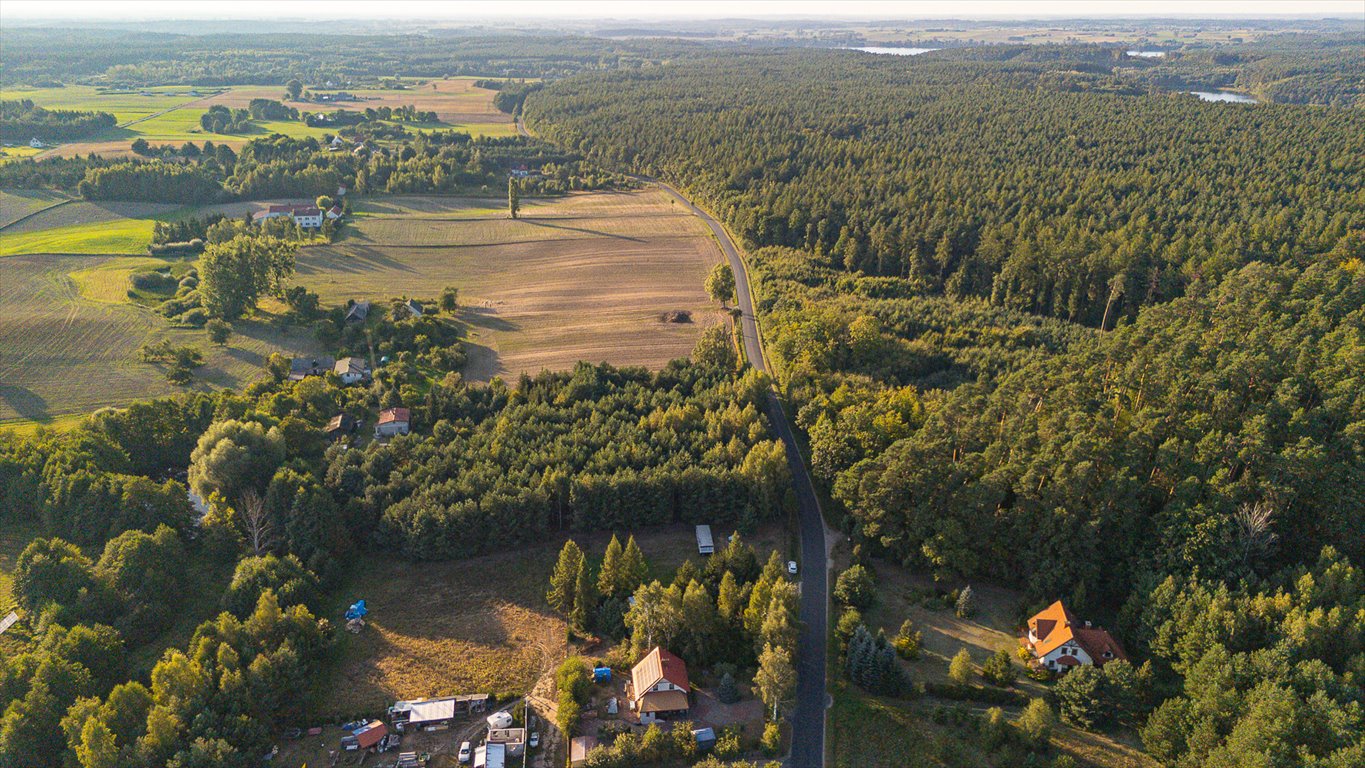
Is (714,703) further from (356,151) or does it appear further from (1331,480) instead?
(356,151)

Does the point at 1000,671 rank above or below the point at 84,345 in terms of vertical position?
below

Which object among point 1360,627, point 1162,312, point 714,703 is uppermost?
point 1162,312

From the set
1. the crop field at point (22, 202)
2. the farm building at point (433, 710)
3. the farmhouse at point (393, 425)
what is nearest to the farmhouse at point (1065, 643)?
the farm building at point (433, 710)

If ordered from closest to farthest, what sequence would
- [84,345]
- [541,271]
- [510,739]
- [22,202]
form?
1. [510,739]
2. [84,345]
3. [541,271]
4. [22,202]

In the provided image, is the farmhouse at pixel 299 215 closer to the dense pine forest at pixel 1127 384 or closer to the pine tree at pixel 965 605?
the dense pine forest at pixel 1127 384

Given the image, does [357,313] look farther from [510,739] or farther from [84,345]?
[510,739]

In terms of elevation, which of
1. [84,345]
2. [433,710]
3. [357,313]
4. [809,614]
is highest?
[357,313]

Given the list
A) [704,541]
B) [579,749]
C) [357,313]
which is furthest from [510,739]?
[357,313]

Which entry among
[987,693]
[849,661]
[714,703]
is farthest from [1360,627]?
[714,703]
